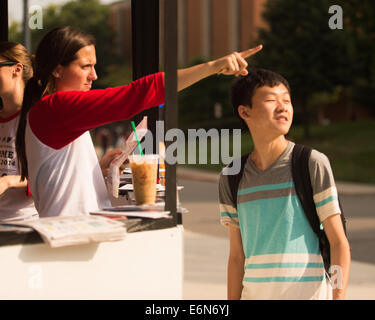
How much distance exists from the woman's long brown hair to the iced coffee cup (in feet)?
1.66

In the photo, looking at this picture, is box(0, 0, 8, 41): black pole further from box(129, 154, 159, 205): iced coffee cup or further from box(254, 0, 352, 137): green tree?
box(254, 0, 352, 137): green tree

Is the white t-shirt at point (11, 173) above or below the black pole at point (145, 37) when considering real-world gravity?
below

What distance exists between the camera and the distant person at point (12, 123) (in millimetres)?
3672

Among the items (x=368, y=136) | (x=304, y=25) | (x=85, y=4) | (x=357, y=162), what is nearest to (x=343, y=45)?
(x=304, y=25)

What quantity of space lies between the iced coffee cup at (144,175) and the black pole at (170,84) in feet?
0.62

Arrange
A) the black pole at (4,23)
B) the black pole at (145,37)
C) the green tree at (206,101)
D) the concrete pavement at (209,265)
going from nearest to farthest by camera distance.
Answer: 1. the black pole at (145,37)
2. the black pole at (4,23)
3. the concrete pavement at (209,265)
4. the green tree at (206,101)

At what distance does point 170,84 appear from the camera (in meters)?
2.79

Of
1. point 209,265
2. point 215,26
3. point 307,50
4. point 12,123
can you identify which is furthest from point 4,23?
point 215,26

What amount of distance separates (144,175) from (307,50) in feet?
102

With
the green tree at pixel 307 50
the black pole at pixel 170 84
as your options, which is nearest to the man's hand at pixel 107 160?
the black pole at pixel 170 84

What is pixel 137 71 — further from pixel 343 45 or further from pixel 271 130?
pixel 343 45

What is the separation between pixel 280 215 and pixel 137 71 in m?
2.18
